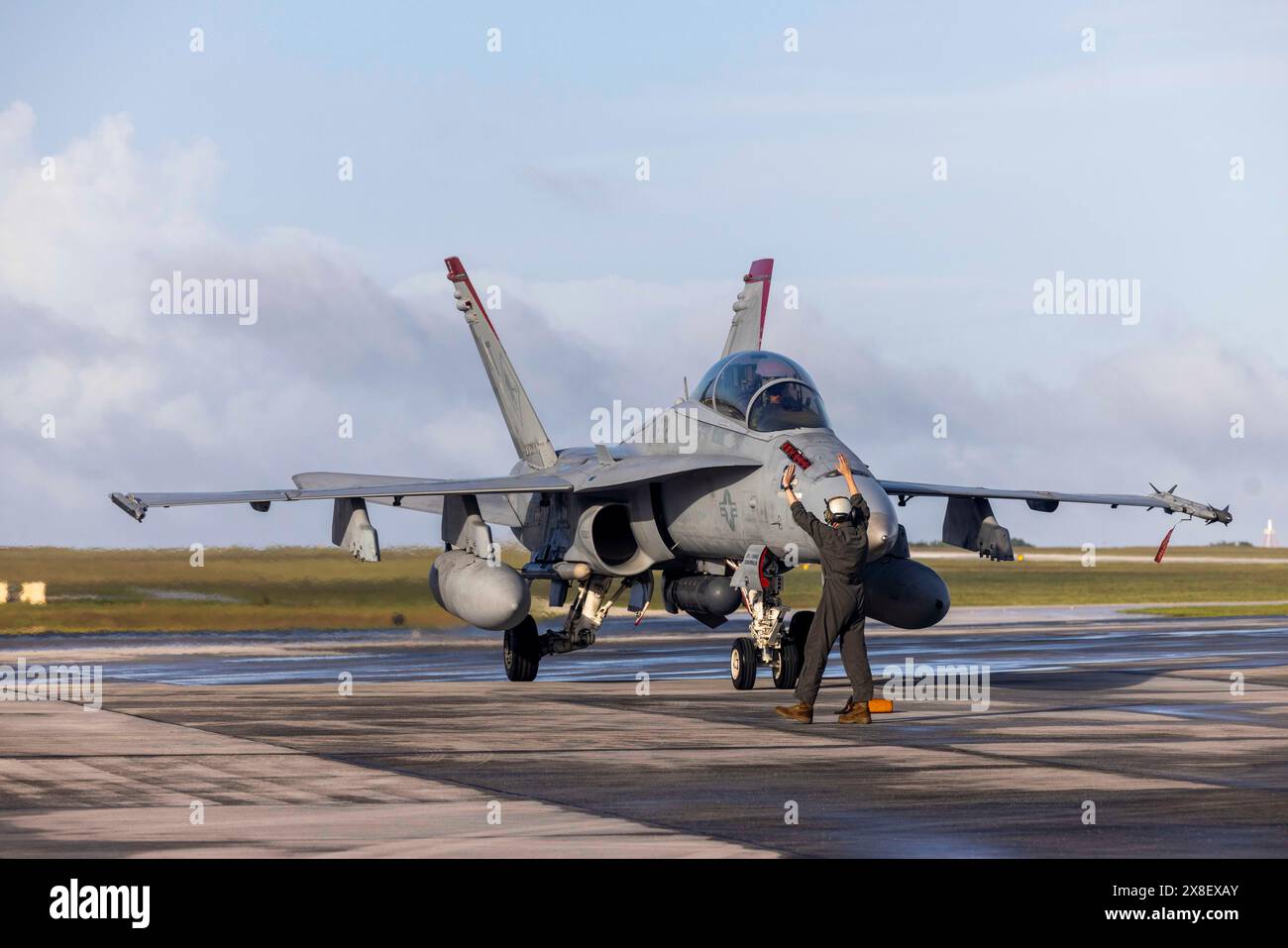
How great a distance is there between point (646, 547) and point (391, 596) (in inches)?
434

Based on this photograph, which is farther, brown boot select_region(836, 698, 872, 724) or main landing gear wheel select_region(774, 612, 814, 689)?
main landing gear wheel select_region(774, 612, 814, 689)

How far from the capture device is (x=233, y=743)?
42.3 feet

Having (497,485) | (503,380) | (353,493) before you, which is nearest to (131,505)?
(353,493)

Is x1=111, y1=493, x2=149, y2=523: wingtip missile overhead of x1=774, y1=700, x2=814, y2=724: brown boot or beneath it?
overhead

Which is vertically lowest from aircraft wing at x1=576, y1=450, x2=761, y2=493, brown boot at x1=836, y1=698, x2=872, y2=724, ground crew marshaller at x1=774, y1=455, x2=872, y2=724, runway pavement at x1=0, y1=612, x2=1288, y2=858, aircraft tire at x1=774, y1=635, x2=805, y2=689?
runway pavement at x1=0, y1=612, x2=1288, y2=858

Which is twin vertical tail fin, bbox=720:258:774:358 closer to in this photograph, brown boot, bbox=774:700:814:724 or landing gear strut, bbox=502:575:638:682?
landing gear strut, bbox=502:575:638:682

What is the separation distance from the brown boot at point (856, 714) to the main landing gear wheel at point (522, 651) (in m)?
6.32

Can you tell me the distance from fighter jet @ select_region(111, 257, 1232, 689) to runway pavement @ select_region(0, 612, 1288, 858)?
0.88m

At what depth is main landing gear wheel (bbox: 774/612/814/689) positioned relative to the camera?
17.3 m

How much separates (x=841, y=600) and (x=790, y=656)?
145 inches

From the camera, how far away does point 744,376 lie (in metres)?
17.4

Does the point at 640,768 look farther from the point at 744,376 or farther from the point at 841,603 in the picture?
the point at 744,376

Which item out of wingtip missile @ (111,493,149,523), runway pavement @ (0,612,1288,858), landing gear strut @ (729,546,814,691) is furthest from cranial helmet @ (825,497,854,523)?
wingtip missile @ (111,493,149,523)
